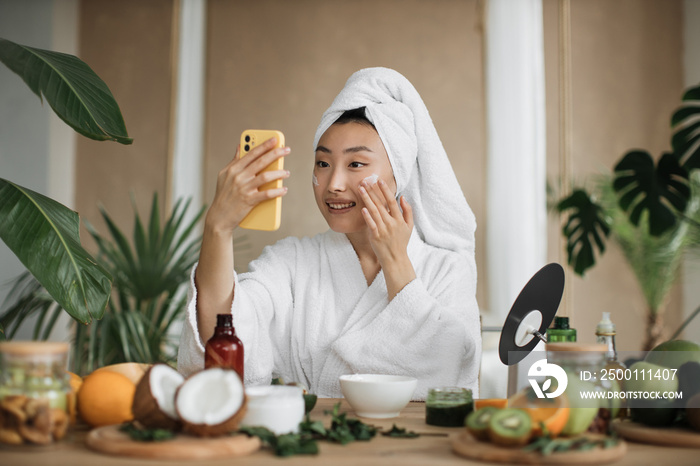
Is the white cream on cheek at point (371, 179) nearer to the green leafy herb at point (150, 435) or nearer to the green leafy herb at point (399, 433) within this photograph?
the green leafy herb at point (399, 433)

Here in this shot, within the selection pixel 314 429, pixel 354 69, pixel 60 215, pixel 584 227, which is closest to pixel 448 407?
pixel 314 429

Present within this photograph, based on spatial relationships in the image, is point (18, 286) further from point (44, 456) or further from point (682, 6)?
point (682, 6)

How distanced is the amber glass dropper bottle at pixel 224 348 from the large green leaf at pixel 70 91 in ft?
2.27

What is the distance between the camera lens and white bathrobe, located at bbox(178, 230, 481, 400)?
1304mm

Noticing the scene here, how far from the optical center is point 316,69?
158 inches

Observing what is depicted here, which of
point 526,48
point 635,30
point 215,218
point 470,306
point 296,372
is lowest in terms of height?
point 296,372

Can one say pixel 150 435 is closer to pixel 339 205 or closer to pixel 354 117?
pixel 339 205

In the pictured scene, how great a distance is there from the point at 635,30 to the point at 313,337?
3.70 metres

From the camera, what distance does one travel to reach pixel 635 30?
159 inches

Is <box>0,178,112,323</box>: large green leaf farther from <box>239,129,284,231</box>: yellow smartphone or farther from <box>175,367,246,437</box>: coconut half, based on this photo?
<box>175,367,246,437</box>: coconut half

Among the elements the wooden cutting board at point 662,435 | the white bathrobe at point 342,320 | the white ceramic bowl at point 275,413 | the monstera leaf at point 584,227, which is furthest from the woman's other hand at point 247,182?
the monstera leaf at point 584,227

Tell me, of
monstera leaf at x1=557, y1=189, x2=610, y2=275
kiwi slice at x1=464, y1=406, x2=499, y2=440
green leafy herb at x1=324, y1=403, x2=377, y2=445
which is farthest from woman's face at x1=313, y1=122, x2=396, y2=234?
monstera leaf at x1=557, y1=189, x2=610, y2=275

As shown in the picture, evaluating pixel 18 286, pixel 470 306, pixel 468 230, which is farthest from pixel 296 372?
pixel 18 286

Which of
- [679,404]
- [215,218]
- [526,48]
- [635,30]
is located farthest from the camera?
[635,30]
